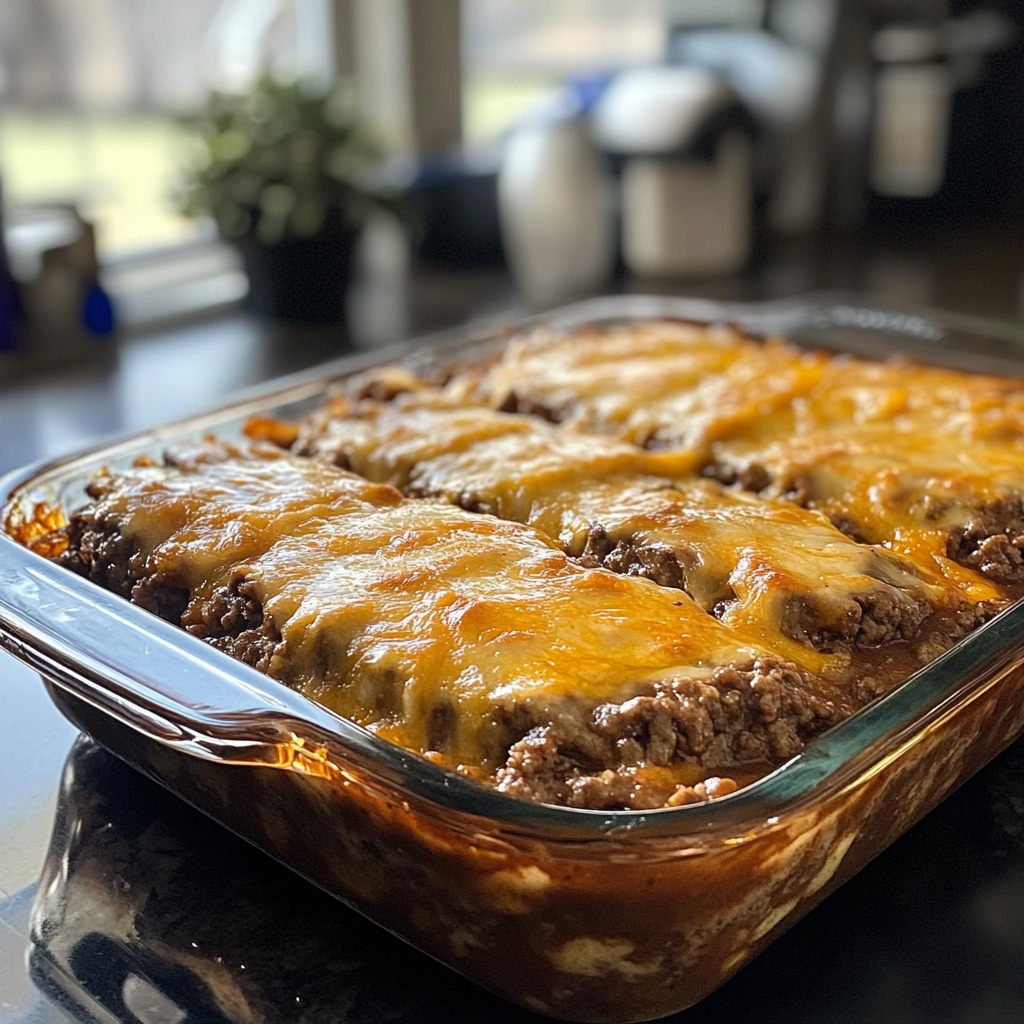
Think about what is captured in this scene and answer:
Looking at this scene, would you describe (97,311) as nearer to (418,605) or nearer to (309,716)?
(418,605)

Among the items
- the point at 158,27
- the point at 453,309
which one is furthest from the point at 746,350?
the point at 158,27

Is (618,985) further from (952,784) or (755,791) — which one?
(952,784)

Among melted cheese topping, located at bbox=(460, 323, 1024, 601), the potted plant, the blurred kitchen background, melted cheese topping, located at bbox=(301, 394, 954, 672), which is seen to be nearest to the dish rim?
melted cheese topping, located at bbox=(301, 394, 954, 672)

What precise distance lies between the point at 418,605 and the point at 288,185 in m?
1.56

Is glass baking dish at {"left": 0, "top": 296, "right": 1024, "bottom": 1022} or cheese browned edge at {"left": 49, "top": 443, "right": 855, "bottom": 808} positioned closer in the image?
glass baking dish at {"left": 0, "top": 296, "right": 1024, "bottom": 1022}

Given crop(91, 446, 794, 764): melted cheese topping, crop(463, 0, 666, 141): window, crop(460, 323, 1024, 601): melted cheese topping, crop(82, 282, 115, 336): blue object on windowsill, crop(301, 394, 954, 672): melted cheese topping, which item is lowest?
crop(82, 282, 115, 336): blue object on windowsill

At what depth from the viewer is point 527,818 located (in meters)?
0.63

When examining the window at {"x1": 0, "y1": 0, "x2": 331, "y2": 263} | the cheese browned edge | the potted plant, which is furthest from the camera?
the window at {"x1": 0, "y1": 0, "x2": 331, "y2": 263}

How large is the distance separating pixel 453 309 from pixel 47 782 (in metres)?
1.63

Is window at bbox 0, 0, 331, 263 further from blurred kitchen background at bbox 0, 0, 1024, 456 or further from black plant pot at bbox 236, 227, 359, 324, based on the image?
black plant pot at bbox 236, 227, 359, 324

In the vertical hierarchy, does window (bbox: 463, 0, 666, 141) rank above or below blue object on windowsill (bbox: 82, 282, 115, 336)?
above

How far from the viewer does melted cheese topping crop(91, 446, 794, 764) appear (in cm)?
77

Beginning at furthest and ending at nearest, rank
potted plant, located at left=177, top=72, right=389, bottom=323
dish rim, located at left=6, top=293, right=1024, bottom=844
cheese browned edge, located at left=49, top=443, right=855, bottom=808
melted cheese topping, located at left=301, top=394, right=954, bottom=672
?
1. potted plant, located at left=177, top=72, right=389, bottom=323
2. melted cheese topping, located at left=301, top=394, right=954, bottom=672
3. cheese browned edge, located at left=49, top=443, right=855, bottom=808
4. dish rim, located at left=6, top=293, right=1024, bottom=844

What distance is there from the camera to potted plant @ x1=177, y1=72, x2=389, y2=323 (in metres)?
2.25
